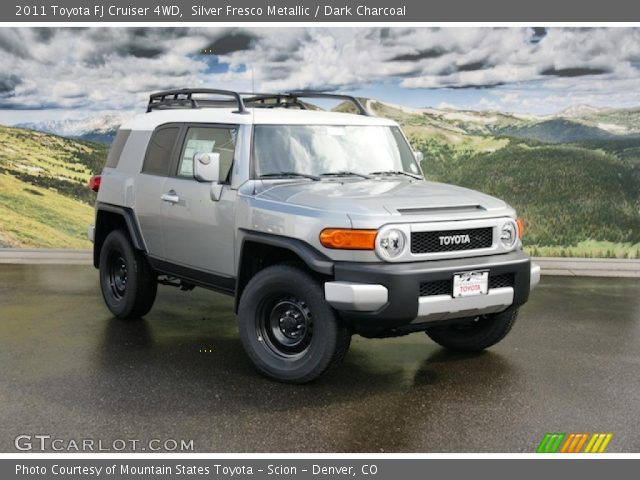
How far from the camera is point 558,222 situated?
12.2 m

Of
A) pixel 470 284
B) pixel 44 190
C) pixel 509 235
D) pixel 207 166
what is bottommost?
pixel 44 190

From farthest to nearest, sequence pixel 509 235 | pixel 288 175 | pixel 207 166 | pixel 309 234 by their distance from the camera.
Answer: pixel 288 175
pixel 207 166
pixel 509 235
pixel 309 234

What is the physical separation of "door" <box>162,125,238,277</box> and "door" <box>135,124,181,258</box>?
0.38ft

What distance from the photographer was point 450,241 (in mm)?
5574

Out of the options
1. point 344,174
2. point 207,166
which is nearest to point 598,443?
point 344,174

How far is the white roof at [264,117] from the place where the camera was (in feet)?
21.1

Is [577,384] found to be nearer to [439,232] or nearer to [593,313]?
[439,232]

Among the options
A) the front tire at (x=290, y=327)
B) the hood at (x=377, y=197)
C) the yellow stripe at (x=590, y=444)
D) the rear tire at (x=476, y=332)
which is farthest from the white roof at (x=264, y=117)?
the yellow stripe at (x=590, y=444)

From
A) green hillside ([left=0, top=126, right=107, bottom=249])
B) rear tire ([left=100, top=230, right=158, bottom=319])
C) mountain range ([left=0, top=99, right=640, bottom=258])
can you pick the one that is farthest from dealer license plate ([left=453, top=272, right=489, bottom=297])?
green hillside ([left=0, top=126, right=107, bottom=249])

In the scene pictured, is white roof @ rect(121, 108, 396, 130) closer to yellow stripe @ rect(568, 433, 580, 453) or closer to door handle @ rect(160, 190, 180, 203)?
door handle @ rect(160, 190, 180, 203)

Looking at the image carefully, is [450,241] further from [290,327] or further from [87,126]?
[87,126]

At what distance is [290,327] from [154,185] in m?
2.13

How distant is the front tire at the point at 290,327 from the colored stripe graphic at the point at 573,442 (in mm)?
1470

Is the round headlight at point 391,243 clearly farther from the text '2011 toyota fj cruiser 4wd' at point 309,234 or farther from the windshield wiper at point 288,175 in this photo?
the windshield wiper at point 288,175
